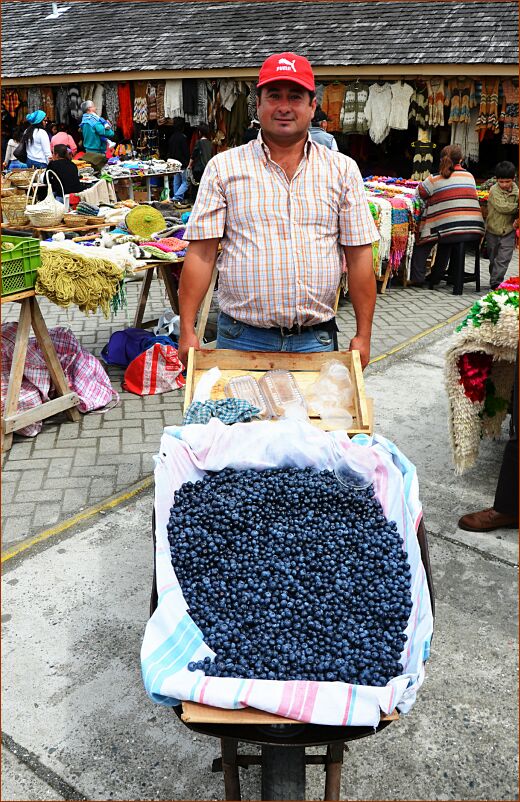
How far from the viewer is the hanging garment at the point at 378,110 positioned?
12.3m

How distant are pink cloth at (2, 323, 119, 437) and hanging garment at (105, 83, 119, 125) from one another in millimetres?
11814

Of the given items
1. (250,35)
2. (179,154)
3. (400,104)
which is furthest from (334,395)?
(250,35)

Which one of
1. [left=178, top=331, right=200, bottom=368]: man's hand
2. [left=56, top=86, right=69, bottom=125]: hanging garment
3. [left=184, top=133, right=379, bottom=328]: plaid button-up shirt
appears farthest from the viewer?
[left=56, top=86, right=69, bottom=125]: hanging garment

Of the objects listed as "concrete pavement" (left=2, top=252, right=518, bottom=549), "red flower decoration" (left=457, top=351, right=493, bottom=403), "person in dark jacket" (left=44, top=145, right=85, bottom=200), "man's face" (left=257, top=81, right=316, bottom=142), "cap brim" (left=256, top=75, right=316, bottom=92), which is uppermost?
"cap brim" (left=256, top=75, right=316, bottom=92)

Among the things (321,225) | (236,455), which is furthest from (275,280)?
(236,455)

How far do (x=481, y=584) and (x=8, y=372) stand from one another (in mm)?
3402

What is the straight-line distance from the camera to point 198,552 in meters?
1.85

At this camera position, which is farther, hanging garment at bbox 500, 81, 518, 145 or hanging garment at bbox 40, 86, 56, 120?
hanging garment at bbox 40, 86, 56, 120

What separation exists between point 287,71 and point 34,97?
16.1 metres

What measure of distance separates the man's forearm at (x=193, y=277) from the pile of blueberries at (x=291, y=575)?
0.95m

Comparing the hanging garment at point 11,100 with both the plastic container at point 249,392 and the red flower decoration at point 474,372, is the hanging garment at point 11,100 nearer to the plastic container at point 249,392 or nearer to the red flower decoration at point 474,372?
the red flower decoration at point 474,372

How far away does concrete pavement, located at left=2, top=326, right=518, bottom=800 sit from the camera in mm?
2250

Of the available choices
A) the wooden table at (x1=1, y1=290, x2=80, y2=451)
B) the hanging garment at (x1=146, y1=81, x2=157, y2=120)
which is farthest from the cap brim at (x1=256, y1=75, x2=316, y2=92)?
the hanging garment at (x1=146, y1=81, x2=157, y2=120)

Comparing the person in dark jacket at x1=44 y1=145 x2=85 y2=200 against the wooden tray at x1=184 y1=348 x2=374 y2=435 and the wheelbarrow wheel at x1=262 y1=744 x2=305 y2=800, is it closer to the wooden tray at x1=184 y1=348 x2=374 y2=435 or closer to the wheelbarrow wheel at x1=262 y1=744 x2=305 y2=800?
the wooden tray at x1=184 y1=348 x2=374 y2=435
